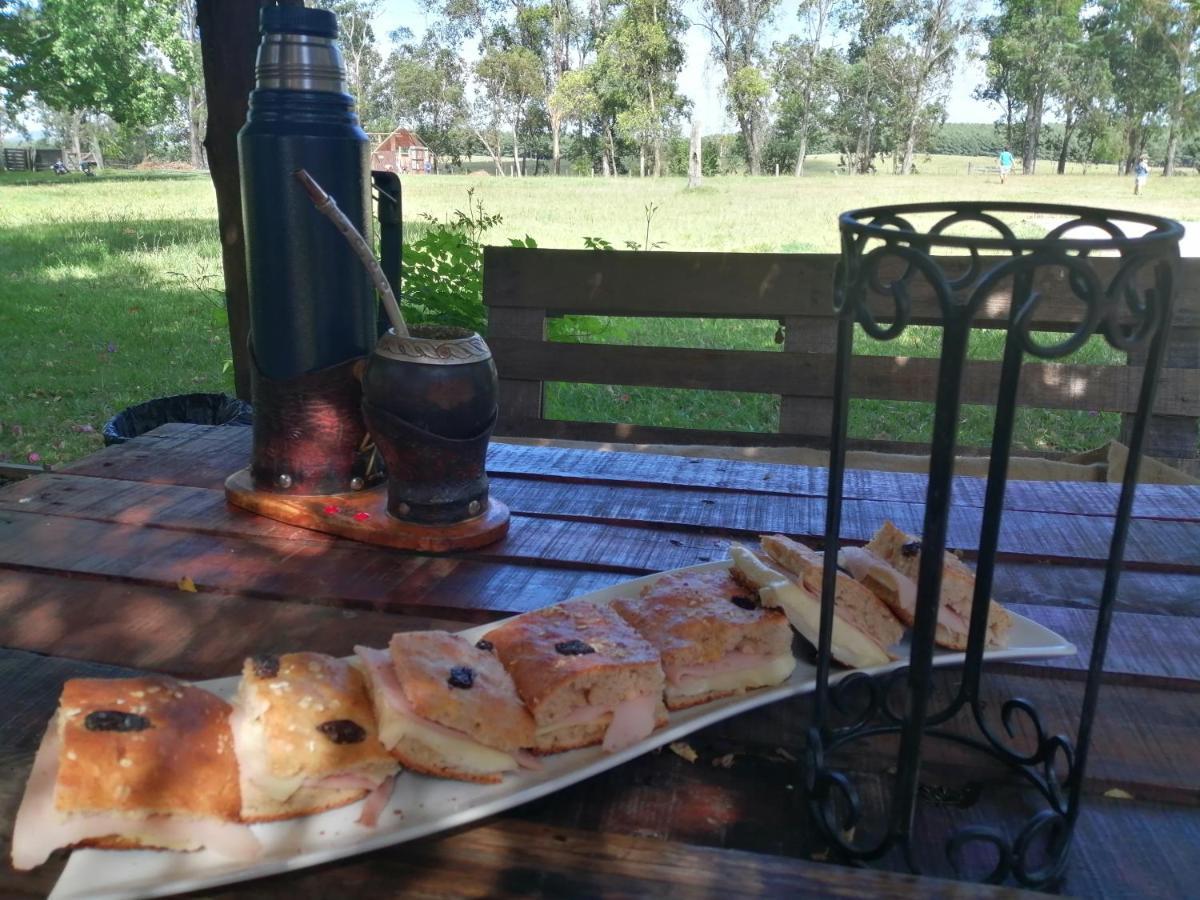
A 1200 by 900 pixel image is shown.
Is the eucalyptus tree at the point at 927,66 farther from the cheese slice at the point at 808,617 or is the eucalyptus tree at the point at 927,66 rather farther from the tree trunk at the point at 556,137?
the cheese slice at the point at 808,617

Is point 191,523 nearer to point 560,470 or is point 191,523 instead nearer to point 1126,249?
point 560,470

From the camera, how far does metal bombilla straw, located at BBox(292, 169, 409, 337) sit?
1608mm

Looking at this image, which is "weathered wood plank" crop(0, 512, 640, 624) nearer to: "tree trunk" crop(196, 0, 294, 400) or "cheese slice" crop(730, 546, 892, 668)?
"cheese slice" crop(730, 546, 892, 668)

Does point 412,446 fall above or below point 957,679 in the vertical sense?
above

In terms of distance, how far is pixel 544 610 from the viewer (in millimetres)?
1209

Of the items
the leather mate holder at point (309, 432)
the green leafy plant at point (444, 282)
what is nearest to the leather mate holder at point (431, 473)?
the leather mate holder at point (309, 432)

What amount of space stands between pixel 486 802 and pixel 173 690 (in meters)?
0.33

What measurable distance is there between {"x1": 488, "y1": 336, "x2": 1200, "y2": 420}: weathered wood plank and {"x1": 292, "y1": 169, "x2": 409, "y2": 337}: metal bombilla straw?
176 cm

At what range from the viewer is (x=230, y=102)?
3.34m

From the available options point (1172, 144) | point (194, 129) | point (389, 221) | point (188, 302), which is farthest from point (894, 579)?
point (194, 129)

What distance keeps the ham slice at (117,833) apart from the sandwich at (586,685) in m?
0.30

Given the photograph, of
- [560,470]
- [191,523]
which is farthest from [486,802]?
[560,470]

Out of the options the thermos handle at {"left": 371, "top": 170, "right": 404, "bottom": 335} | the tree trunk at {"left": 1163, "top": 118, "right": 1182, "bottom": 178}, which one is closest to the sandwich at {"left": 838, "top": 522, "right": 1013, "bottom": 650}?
the thermos handle at {"left": 371, "top": 170, "right": 404, "bottom": 335}

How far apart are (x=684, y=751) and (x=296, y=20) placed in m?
1.39
